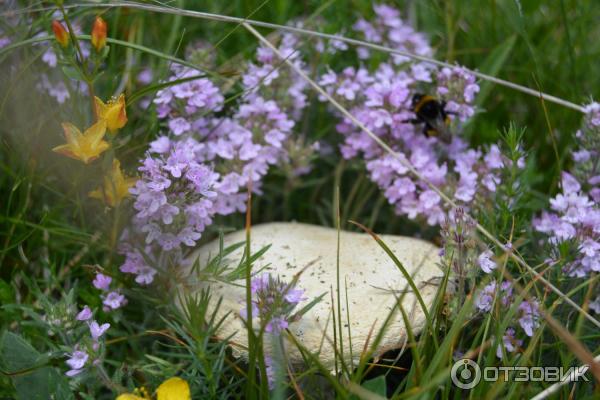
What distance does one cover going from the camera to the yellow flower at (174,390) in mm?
1857

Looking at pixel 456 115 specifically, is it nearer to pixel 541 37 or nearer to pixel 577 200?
pixel 577 200

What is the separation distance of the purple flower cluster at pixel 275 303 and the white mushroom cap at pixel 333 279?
0.19 ft

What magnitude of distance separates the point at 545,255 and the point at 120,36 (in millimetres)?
2124

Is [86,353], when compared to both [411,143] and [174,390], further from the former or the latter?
[411,143]

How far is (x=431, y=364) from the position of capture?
1.84 m

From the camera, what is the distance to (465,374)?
6.52 feet

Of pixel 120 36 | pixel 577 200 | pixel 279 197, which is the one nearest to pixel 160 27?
pixel 120 36

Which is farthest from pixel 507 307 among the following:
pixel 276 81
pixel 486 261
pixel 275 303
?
pixel 276 81

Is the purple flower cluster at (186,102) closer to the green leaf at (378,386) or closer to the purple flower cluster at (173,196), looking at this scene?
the purple flower cluster at (173,196)

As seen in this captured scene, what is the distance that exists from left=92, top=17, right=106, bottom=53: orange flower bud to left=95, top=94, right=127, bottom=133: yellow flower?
16 cm

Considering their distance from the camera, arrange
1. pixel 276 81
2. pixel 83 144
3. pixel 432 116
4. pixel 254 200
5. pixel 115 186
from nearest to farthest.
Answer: pixel 83 144
pixel 115 186
pixel 432 116
pixel 276 81
pixel 254 200

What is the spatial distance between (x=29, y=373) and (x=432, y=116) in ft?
5.66

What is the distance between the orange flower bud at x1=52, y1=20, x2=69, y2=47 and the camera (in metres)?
1.91

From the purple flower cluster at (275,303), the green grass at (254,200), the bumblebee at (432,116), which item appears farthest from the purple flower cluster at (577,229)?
the purple flower cluster at (275,303)
